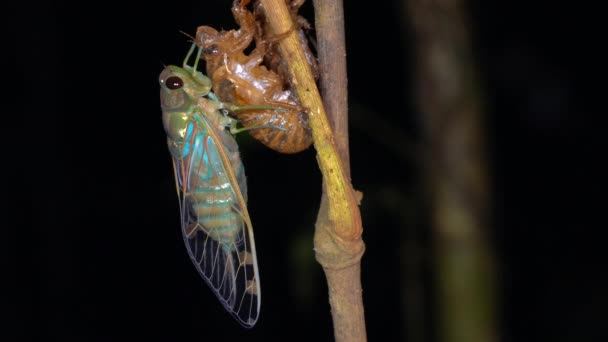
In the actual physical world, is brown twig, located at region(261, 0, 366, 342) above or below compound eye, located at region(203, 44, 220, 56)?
below

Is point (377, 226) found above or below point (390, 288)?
above

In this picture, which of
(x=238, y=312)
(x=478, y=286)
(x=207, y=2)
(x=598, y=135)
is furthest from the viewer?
(x=598, y=135)

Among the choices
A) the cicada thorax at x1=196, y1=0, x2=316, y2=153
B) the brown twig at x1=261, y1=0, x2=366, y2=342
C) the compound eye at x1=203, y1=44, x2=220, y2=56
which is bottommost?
the brown twig at x1=261, y1=0, x2=366, y2=342

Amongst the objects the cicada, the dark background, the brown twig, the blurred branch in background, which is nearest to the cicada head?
the cicada

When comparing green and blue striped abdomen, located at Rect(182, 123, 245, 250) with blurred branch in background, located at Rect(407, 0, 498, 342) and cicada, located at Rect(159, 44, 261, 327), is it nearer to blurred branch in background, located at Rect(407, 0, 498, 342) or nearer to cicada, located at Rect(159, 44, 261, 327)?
cicada, located at Rect(159, 44, 261, 327)

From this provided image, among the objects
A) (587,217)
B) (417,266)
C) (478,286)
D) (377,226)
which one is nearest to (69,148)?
(377,226)

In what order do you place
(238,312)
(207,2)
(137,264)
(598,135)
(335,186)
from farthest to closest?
1. (137,264)
2. (598,135)
3. (207,2)
4. (238,312)
5. (335,186)

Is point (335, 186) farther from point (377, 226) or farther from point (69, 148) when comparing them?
point (69, 148)

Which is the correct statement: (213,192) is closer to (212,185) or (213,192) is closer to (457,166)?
(212,185)
